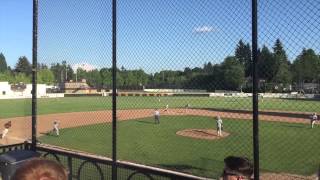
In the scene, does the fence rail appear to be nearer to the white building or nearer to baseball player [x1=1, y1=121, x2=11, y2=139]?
baseball player [x1=1, y1=121, x2=11, y2=139]

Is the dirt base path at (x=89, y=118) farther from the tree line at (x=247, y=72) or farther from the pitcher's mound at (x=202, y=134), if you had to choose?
the tree line at (x=247, y=72)

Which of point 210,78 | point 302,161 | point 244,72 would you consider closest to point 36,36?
point 210,78

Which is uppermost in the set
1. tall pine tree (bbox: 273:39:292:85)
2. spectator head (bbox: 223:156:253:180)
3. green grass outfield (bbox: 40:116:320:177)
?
tall pine tree (bbox: 273:39:292:85)

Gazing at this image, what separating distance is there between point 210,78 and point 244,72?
22.4 inches

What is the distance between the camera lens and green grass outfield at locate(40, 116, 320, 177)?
52.3ft

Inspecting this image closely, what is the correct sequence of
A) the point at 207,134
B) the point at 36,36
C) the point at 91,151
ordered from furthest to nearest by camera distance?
the point at 207,134, the point at 91,151, the point at 36,36

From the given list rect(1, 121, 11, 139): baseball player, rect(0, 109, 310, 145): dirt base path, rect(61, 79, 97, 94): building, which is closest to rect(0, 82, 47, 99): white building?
rect(0, 109, 310, 145): dirt base path

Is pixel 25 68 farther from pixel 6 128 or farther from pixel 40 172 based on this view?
pixel 40 172

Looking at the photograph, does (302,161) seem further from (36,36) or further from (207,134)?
(36,36)

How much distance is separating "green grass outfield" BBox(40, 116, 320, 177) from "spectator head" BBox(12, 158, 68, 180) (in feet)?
37.8

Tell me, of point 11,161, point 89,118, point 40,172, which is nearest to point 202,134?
point 89,118

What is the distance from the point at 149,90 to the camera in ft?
22.7

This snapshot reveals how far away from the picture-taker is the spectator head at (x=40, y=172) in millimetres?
2416

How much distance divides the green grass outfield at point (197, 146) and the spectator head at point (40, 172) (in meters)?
11.5
